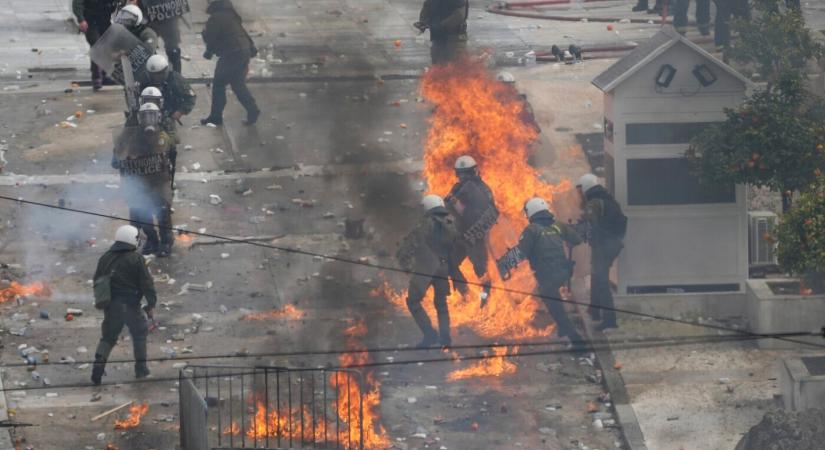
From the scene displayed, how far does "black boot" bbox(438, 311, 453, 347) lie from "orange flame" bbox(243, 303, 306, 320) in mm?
1494

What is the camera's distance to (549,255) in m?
17.4

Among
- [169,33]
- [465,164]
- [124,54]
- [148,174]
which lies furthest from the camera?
[169,33]

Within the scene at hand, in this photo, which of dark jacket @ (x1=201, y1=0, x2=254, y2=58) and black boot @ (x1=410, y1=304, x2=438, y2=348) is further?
dark jacket @ (x1=201, y1=0, x2=254, y2=58)

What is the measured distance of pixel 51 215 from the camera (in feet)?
67.5

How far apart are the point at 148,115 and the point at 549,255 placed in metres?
4.51

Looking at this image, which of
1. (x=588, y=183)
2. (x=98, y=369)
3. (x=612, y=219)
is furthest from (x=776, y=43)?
(x=98, y=369)

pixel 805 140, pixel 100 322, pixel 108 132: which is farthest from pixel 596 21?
pixel 100 322

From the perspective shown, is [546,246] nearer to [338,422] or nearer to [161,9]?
[338,422]

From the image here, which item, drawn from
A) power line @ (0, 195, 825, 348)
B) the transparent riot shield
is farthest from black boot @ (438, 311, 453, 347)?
the transparent riot shield

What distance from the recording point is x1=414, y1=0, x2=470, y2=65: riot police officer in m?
23.2

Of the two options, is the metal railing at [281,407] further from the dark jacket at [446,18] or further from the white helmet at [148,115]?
the dark jacket at [446,18]

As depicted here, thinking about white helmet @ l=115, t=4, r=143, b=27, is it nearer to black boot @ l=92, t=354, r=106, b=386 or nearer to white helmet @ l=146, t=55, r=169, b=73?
white helmet @ l=146, t=55, r=169, b=73

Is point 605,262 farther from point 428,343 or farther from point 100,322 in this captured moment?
point 100,322

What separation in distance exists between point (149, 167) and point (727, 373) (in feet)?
20.4
